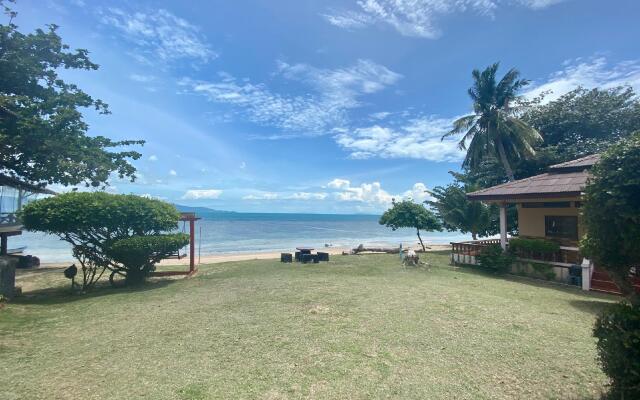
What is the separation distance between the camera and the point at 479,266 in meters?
14.6

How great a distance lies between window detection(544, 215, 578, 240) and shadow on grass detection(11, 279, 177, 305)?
17.1m

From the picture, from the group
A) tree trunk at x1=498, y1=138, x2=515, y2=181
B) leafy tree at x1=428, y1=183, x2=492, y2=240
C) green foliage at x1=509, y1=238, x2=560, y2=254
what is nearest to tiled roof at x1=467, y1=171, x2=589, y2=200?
green foliage at x1=509, y1=238, x2=560, y2=254

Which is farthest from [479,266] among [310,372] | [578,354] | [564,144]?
[564,144]

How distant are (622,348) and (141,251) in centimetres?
1258

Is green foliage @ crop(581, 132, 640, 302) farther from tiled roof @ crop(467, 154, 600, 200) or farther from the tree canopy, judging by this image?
the tree canopy

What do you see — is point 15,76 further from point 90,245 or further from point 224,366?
point 224,366

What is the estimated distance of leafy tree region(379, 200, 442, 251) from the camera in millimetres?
22406

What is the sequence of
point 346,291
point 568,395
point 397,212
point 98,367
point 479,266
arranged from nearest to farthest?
point 568,395 → point 98,367 → point 346,291 → point 479,266 → point 397,212

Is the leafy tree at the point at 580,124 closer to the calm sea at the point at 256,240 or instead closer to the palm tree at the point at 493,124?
the palm tree at the point at 493,124

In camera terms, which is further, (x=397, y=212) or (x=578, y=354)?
(x=397, y=212)

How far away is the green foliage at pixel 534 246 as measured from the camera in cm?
1220

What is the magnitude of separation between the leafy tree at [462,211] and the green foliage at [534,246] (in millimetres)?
7465

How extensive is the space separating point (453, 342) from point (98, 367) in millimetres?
5853

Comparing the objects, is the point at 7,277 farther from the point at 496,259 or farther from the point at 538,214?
the point at 538,214
